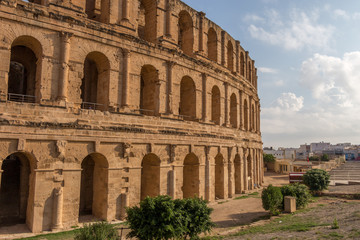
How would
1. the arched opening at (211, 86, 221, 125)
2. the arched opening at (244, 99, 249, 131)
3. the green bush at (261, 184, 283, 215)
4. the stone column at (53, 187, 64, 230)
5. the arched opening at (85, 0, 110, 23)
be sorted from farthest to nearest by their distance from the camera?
1. the arched opening at (244, 99, 249, 131)
2. the arched opening at (211, 86, 221, 125)
3. the green bush at (261, 184, 283, 215)
4. the arched opening at (85, 0, 110, 23)
5. the stone column at (53, 187, 64, 230)

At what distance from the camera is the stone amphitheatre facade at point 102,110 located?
12.6m

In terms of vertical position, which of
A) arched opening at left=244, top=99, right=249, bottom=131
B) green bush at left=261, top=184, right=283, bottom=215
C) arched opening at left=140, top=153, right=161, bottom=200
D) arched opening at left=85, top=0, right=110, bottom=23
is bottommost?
green bush at left=261, top=184, right=283, bottom=215

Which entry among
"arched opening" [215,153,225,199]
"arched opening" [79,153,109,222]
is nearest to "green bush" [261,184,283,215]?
"arched opening" [215,153,225,199]

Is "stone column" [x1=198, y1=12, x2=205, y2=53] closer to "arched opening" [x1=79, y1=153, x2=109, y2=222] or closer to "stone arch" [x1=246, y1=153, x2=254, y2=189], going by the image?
"arched opening" [x1=79, y1=153, x2=109, y2=222]

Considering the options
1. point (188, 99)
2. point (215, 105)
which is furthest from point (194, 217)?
point (215, 105)

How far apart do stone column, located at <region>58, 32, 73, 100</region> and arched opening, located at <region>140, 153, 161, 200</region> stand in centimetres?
675

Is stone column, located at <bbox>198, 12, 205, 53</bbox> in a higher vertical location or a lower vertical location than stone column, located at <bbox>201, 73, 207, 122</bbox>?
higher

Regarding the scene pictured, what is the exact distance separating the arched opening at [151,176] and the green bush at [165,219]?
6.09 metres

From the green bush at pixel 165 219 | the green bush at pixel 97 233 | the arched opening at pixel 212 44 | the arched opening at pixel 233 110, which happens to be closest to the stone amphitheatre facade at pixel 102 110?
the arched opening at pixel 212 44

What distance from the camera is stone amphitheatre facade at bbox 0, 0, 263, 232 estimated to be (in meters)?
12.6

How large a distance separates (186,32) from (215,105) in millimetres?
6778

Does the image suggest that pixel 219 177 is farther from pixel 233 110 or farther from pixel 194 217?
pixel 194 217

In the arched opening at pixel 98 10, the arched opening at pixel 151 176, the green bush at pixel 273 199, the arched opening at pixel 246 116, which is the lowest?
the green bush at pixel 273 199

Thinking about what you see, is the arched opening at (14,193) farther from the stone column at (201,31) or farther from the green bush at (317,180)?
the green bush at (317,180)
